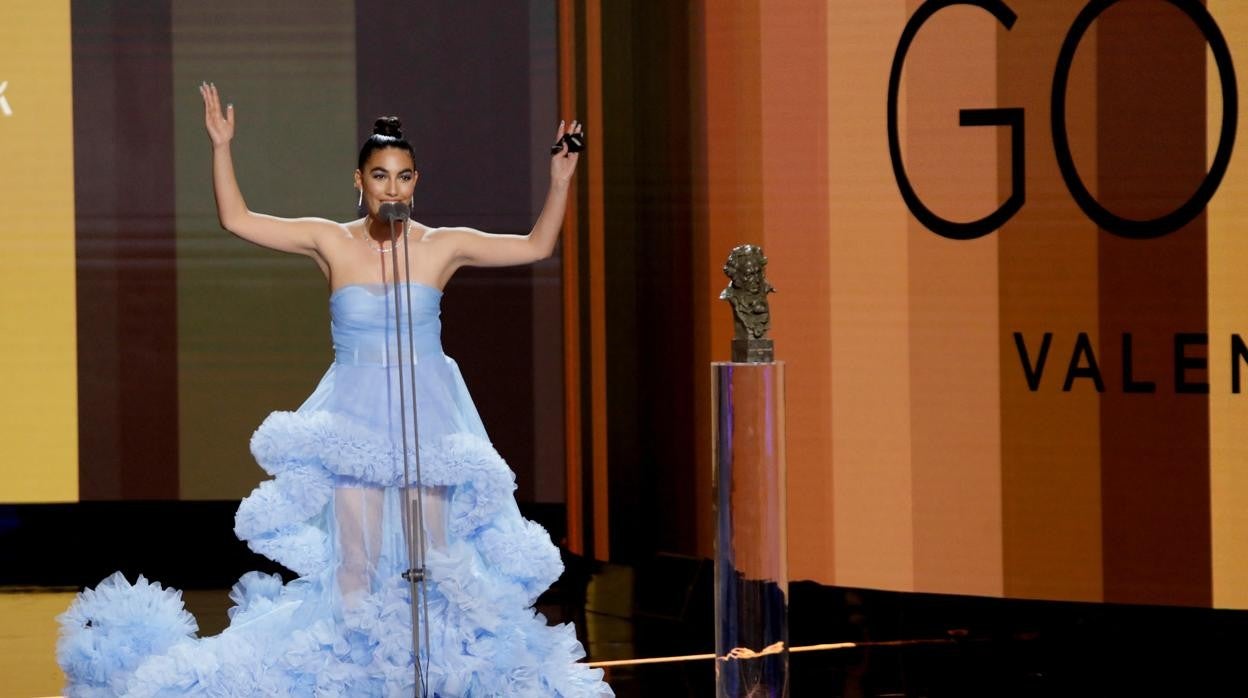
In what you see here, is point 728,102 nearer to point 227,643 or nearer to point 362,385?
point 362,385

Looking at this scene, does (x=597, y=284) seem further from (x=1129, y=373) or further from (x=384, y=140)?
(x=384, y=140)

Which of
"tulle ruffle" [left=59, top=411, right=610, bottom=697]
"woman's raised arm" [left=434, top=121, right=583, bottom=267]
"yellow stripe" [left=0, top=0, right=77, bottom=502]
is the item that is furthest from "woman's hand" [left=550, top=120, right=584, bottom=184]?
"yellow stripe" [left=0, top=0, right=77, bottom=502]

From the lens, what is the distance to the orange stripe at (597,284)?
5223 millimetres

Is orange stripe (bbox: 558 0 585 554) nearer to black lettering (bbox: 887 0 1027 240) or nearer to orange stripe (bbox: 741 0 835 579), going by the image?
orange stripe (bbox: 741 0 835 579)

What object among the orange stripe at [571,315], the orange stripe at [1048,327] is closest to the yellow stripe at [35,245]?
the orange stripe at [571,315]

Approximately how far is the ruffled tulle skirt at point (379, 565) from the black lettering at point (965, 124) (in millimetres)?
1702

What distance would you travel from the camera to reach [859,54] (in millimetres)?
4668

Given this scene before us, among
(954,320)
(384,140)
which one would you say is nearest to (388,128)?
(384,140)

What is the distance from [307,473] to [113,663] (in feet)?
2.22

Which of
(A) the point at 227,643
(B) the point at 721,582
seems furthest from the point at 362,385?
(B) the point at 721,582

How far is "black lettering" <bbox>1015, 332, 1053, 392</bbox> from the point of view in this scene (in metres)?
4.51

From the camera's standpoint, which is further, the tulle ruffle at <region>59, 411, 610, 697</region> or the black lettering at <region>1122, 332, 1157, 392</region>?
the black lettering at <region>1122, 332, 1157, 392</region>

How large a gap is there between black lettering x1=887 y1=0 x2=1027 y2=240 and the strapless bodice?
1.75 metres

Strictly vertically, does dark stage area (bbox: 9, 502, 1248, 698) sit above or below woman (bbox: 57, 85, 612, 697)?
below
